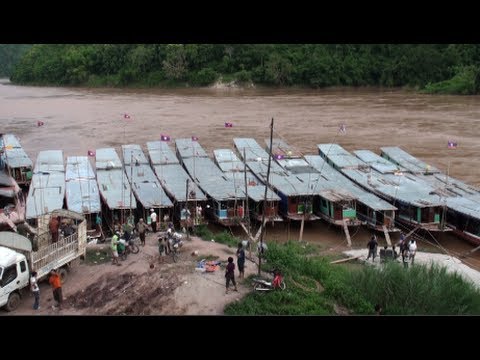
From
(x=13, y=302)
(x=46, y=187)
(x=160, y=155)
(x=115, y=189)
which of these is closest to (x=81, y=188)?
(x=115, y=189)

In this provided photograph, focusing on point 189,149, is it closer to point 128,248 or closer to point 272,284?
point 128,248

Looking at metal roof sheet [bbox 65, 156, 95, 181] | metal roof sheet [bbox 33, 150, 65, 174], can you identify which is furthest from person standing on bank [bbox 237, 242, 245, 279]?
metal roof sheet [bbox 33, 150, 65, 174]

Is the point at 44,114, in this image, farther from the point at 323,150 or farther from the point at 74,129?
the point at 323,150

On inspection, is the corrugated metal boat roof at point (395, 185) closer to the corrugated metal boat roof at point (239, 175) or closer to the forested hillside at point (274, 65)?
the corrugated metal boat roof at point (239, 175)

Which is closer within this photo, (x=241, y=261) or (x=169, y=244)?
(x=241, y=261)

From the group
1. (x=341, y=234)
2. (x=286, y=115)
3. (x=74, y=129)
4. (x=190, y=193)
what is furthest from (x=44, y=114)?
(x=341, y=234)

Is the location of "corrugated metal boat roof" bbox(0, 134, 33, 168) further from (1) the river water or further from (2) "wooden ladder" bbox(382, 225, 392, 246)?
(2) "wooden ladder" bbox(382, 225, 392, 246)
